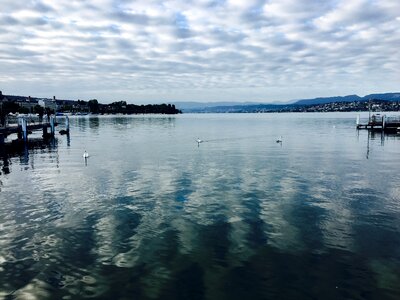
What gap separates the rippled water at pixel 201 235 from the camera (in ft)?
45.8

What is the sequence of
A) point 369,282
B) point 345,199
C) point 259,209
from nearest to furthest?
point 369,282, point 259,209, point 345,199

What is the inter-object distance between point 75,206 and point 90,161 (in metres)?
22.8

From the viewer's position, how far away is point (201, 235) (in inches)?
757

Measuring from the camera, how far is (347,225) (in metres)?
20.6

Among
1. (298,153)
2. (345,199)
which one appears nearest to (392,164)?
(298,153)

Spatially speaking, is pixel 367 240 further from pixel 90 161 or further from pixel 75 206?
pixel 90 161

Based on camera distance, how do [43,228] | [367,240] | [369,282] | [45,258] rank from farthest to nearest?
1. [43,228]
2. [367,240]
3. [45,258]
4. [369,282]

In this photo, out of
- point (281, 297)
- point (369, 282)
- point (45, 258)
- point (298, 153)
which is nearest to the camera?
point (281, 297)

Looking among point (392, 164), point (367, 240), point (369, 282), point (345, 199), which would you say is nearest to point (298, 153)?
point (392, 164)

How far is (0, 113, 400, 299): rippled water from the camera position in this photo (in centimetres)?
1395

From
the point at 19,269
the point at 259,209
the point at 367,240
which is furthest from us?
the point at 259,209

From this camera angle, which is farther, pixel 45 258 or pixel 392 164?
pixel 392 164

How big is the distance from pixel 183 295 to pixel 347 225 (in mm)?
12180

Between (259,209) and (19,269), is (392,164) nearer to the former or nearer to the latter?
(259,209)
